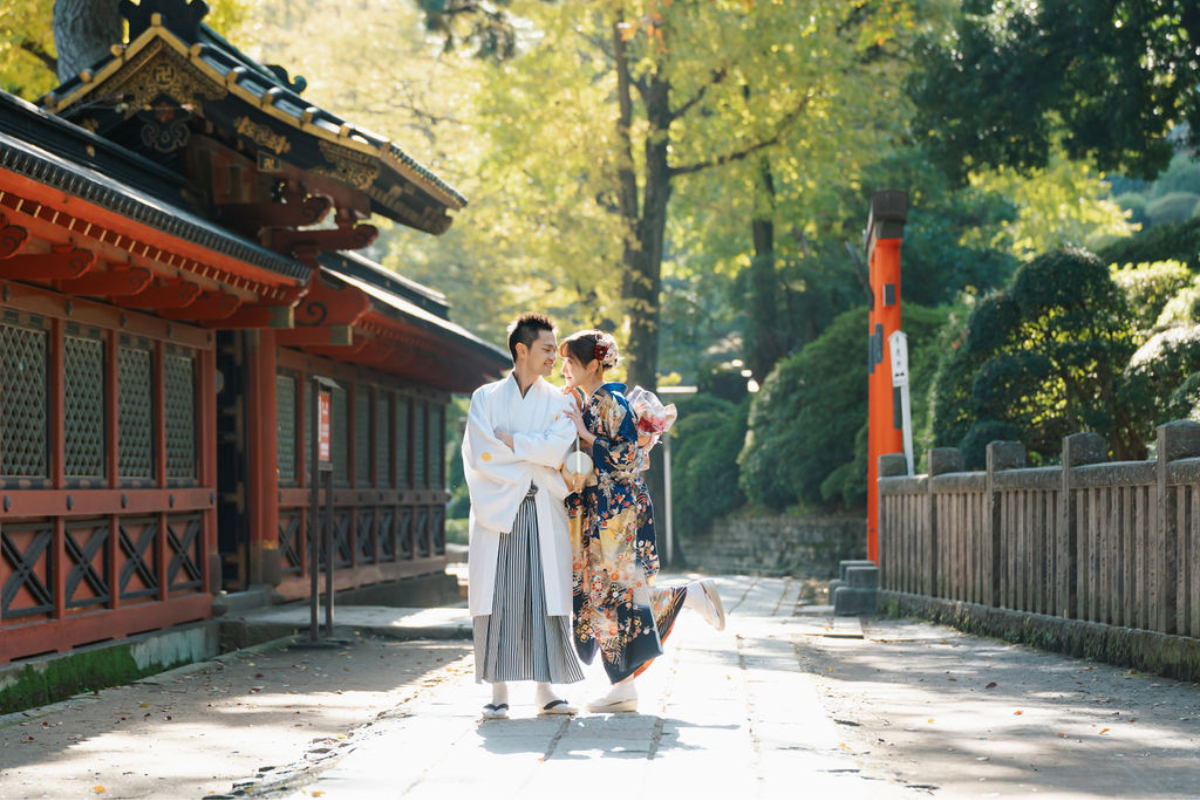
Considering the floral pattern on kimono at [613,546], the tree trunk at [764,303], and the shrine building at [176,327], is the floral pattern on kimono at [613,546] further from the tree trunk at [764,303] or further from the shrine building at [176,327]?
the tree trunk at [764,303]

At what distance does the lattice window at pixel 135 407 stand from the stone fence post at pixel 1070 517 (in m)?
6.54

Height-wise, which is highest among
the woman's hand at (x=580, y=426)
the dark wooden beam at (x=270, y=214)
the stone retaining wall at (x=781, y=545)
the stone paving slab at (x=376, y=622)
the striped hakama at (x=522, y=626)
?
the dark wooden beam at (x=270, y=214)

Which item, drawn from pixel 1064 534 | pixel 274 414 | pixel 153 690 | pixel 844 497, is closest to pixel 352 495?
pixel 274 414

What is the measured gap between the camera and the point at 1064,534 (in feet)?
32.6

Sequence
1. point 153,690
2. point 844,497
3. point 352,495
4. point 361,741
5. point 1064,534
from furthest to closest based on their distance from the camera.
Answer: point 844,497
point 352,495
point 1064,534
point 153,690
point 361,741

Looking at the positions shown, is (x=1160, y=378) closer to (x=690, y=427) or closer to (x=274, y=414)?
(x=274, y=414)

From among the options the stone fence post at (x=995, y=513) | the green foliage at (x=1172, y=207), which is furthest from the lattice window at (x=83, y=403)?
the green foliage at (x=1172, y=207)

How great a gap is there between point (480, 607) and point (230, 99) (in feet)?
20.6

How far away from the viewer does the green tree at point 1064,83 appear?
57.9 feet

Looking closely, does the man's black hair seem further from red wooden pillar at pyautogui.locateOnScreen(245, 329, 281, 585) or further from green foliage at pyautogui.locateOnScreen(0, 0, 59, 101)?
green foliage at pyautogui.locateOnScreen(0, 0, 59, 101)

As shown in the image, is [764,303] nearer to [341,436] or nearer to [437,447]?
[437,447]

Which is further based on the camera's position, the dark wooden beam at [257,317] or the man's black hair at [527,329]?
the dark wooden beam at [257,317]

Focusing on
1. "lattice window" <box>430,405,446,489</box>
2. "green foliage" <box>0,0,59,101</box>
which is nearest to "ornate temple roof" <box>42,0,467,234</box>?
"green foliage" <box>0,0,59,101</box>

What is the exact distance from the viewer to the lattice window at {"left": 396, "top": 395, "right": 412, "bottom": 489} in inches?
703
